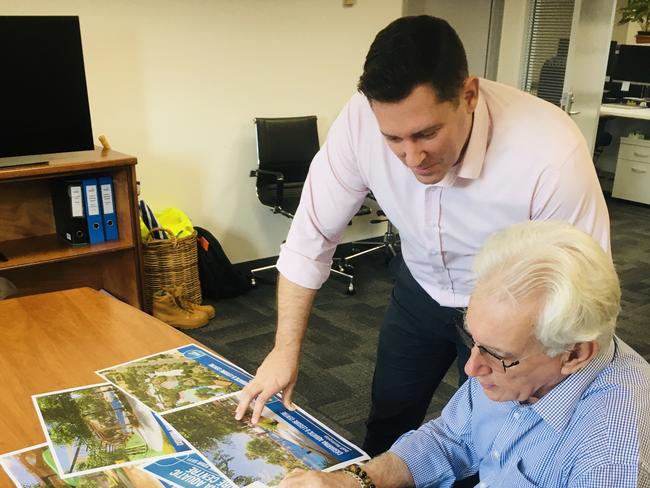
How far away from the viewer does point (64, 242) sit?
3.16 meters

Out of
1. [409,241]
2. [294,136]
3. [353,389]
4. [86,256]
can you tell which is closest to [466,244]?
[409,241]

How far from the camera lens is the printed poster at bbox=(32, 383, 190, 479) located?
1151 mm

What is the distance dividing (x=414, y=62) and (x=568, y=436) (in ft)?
2.26

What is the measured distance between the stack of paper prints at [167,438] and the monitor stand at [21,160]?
6.05 ft

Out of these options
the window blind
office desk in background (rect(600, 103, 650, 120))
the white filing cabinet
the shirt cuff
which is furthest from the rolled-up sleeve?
the white filing cabinet

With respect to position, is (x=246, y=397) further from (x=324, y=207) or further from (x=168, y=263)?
(x=168, y=263)

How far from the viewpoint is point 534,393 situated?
3.56ft

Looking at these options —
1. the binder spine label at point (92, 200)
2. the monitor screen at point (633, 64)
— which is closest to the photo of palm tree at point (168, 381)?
the binder spine label at point (92, 200)

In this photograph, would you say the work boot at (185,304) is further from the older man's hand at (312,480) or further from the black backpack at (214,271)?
the older man's hand at (312,480)

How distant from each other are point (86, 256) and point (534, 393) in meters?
2.64

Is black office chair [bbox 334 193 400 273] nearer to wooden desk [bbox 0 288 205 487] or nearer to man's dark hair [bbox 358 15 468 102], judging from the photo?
wooden desk [bbox 0 288 205 487]

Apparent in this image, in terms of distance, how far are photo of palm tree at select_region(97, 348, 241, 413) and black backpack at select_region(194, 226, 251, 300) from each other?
2.37 m

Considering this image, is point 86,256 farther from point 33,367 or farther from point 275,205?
point 33,367

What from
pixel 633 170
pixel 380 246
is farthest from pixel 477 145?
pixel 633 170
